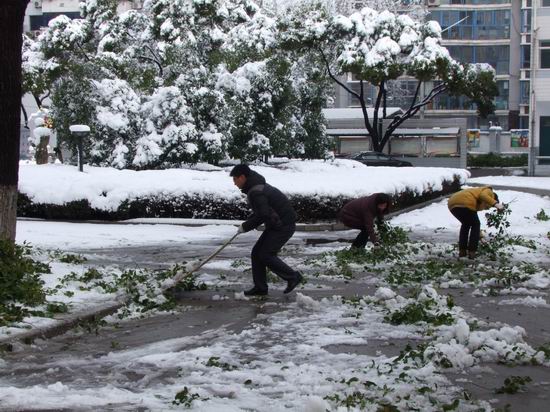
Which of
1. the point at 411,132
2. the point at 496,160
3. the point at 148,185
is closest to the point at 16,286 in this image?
the point at 148,185

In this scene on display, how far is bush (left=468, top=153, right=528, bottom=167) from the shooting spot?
5541 centimetres

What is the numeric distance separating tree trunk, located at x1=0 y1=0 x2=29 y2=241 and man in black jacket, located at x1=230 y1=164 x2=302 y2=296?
2.50 meters

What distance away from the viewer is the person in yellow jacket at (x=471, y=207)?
12352mm

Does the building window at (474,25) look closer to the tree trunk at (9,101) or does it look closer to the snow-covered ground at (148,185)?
the snow-covered ground at (148,185)

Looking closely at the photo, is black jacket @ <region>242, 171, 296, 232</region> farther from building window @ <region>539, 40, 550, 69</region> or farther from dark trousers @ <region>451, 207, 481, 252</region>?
building window @ <region>539, 40, 550, 69</region>

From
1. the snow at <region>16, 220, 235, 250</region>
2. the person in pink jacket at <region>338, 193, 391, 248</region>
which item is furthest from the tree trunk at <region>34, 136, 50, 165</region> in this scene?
the person in pink jacket at <region>338, 193, 391, 248</region>

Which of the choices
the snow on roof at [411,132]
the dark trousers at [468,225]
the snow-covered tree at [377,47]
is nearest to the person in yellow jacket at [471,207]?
the dark trousers at [468,225]

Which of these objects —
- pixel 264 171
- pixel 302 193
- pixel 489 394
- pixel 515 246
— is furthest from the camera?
pixel 264 171

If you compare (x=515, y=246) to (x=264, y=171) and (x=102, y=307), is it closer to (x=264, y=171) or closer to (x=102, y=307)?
(x=102, y=307)

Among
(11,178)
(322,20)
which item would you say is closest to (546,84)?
(322,20)

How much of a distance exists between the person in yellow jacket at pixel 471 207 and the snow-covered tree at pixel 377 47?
104ft

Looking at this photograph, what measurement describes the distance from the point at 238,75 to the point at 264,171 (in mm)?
7128

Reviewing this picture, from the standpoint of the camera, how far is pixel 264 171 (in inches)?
997

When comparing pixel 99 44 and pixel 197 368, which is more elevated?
pixel 99 44
